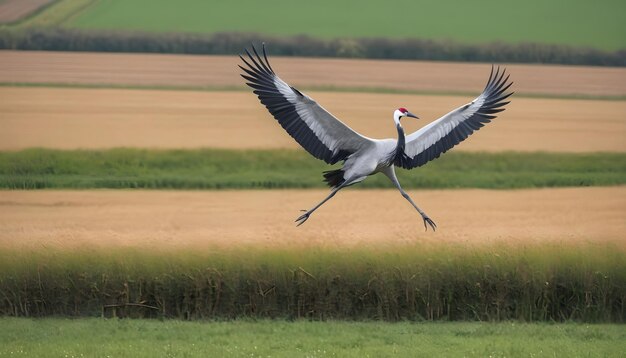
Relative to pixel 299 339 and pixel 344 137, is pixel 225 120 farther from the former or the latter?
pixel 344 137

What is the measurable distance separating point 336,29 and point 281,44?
3.58 m

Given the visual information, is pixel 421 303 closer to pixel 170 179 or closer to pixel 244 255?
pixel 244 255

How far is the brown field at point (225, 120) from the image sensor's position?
2989cm

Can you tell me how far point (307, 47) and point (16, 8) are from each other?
11.4 metres

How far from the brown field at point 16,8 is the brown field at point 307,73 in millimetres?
3454

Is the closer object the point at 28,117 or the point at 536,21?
the point at 28,117

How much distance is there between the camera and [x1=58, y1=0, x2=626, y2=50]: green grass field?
4700cm

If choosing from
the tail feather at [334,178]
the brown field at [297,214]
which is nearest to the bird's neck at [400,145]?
the tail feather at [334,178]

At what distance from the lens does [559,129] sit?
32.8m

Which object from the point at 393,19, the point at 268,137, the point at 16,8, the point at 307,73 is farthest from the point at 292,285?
the point at 393,19

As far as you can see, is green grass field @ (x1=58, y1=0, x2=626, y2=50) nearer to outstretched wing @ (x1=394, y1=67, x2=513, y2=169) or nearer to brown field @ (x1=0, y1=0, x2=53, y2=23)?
brown field @ (x1=0, y1=0, x2=53, y2=23)

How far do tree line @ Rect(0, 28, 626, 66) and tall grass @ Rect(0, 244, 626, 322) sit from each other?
101 feet

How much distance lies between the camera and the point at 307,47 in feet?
154

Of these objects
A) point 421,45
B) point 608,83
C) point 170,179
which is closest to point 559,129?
point 608,83
